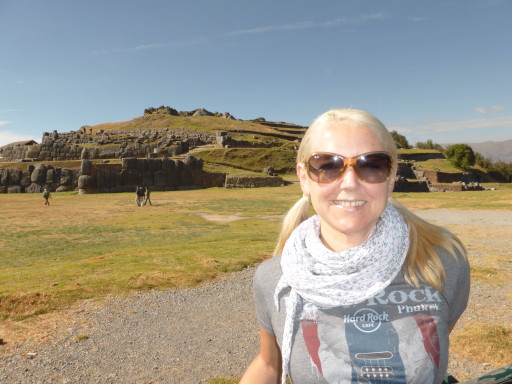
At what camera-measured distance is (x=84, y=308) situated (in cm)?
814

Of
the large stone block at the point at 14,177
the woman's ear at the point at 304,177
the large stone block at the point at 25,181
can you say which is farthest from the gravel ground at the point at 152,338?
the large stone block at the point at 14,177

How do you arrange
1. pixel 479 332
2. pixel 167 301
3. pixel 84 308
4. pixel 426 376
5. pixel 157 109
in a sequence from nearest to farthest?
pixel 426 376
pixel 479 332
pixel 84 308
pixel 167 301
pixel 157 109

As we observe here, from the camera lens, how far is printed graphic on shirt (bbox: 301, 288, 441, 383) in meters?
2.14

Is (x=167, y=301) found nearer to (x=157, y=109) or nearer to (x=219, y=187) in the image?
(x=219, y=187)

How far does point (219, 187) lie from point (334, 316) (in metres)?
49.0

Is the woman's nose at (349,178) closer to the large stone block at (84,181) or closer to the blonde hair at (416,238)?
the blonde hair at (416,238)

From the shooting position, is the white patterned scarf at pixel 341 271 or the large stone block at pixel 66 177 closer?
the white patterned scarf at pixel 341 271

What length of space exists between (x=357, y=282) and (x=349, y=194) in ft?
1.67

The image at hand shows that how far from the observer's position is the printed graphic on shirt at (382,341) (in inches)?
84.2

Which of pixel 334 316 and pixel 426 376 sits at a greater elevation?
pixel 334 316

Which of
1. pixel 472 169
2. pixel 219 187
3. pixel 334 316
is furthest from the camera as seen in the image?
pixel 472 169

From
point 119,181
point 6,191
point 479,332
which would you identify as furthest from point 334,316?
point 6,191

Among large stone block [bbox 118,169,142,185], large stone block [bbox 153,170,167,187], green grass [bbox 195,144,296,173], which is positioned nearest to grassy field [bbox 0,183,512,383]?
large stone block [bbox 118,169,142,185]

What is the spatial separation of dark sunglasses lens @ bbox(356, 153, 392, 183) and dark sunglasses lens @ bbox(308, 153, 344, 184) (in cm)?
12
